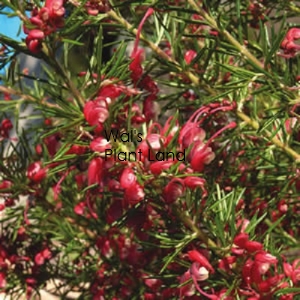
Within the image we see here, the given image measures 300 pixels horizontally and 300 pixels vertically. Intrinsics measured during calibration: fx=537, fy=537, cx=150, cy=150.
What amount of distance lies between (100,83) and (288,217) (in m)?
0.55

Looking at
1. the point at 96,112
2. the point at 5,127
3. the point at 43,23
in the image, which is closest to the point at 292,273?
the point at 96,112

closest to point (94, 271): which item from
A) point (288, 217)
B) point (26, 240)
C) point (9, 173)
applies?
point (26, 240)

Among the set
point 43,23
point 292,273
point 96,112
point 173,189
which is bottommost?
point 292,273

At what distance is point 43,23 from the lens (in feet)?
2.07

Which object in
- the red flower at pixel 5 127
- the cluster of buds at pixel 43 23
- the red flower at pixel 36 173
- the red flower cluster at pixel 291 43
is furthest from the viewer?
the red flower at pixel 5 127

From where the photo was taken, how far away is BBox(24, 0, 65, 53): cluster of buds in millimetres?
625

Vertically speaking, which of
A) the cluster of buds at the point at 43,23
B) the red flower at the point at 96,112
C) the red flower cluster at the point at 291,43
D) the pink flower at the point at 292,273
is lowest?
the pink flower at the point at 292,273

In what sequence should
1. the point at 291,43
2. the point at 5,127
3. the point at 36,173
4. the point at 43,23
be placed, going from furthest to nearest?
the point at 5,127
the point at 36,173
the point at 291,43
the point at 43,23

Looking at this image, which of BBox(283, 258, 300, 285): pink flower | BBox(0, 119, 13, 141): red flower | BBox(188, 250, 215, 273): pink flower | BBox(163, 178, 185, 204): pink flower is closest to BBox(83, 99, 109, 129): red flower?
BBox(163, 178, 185, 204): pink flower

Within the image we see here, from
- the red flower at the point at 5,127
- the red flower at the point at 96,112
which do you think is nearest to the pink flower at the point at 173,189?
the red flower at the point at 96,112

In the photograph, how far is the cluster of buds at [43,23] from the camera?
2.05ft

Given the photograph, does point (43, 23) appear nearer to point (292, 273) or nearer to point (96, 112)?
point (96, 112)

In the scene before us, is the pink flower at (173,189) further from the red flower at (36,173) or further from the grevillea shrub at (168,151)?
the red flower at (36,173)

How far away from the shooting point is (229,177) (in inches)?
38.9
